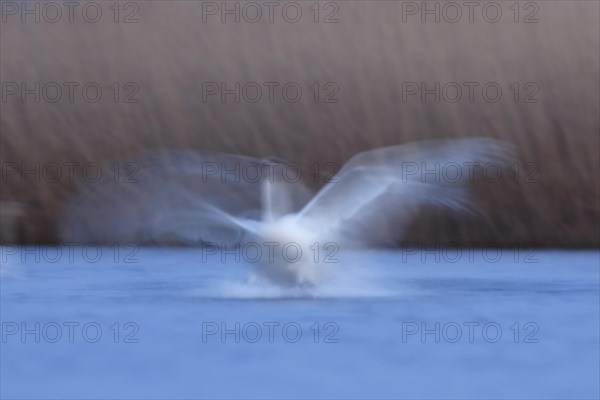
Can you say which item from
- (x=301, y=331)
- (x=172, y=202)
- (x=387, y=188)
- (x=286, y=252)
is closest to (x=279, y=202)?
(x=286, y=252)

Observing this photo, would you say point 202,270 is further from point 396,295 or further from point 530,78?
point 530,78

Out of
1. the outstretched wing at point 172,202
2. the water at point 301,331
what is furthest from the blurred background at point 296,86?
the water at point 301,331

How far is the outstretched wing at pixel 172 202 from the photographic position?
6281mm

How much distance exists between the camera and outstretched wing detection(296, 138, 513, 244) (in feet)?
19.5

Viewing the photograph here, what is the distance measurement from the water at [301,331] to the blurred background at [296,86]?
745mm

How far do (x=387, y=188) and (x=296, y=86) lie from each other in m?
1.75

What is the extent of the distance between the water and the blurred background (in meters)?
0.75

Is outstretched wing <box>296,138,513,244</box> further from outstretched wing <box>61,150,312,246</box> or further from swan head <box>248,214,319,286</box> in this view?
outstretched wing <box>61,150,312,246</box>

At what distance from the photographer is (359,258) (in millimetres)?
6945

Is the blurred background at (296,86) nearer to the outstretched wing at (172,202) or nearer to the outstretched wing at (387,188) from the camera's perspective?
the outstretched wing at (172,202)

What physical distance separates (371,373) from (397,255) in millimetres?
4168

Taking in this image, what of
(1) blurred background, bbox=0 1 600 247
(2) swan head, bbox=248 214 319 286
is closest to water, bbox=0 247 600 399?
(2) swan head, bbox=248 214 319 286

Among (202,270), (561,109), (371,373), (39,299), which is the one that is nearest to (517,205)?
(561,109)

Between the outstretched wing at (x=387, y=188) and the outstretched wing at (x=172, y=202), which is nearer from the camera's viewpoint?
the outstretched wing at (x=387, y=188)
